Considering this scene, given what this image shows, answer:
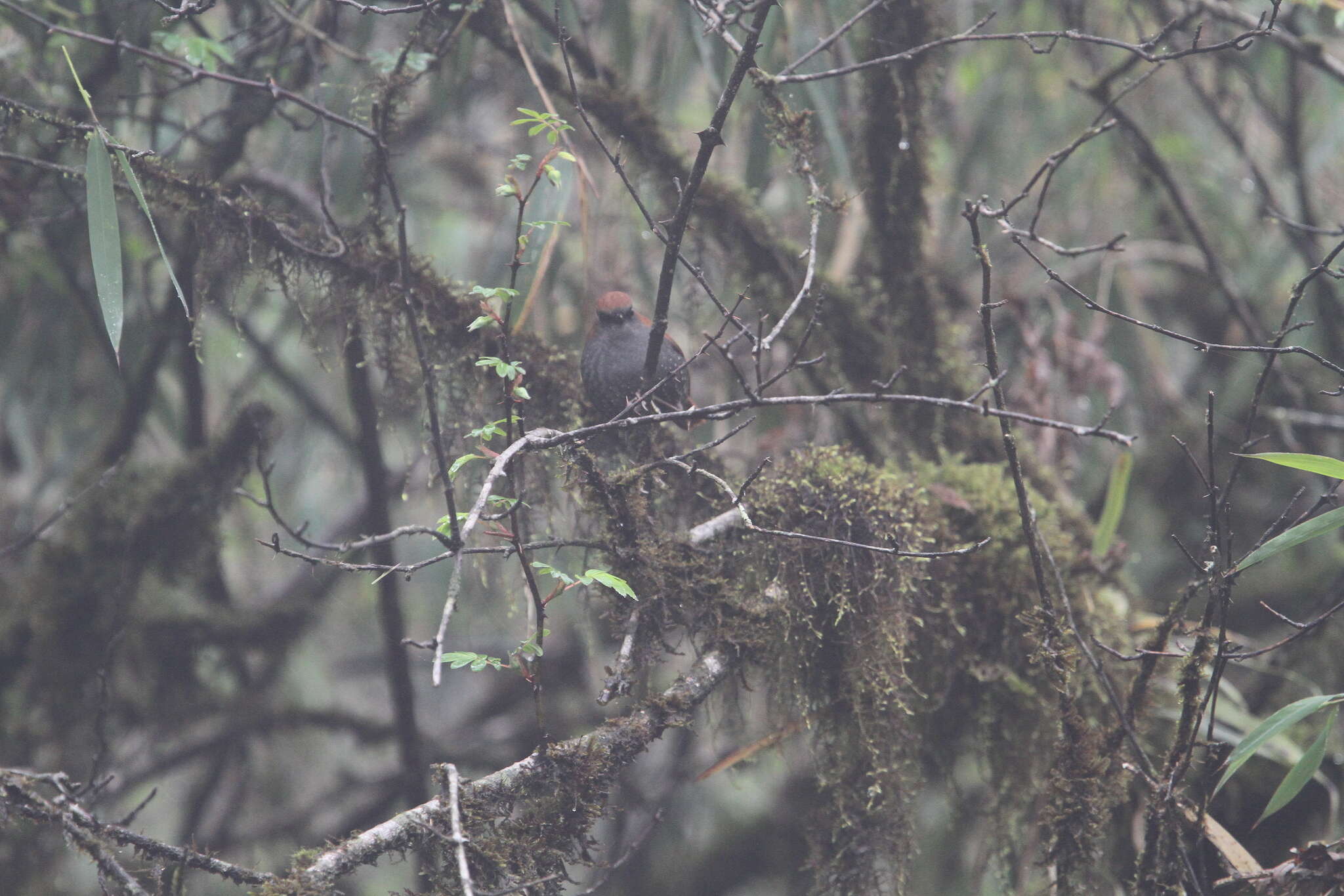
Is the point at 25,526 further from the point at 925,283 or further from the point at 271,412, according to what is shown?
the point at 925,283

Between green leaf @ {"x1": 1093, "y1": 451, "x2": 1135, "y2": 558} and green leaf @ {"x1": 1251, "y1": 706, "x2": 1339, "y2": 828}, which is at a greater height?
green leaf @ {"x1": 1093, "y1": 451, "x2": 1135, "y2": 558}

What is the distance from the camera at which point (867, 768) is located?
8.20 feet

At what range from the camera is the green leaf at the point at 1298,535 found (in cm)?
196

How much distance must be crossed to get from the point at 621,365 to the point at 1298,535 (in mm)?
1590

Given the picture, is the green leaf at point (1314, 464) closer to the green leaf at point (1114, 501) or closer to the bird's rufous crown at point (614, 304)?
the green leaf at point (1114, 501)

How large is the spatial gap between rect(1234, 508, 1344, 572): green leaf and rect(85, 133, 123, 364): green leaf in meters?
2.48

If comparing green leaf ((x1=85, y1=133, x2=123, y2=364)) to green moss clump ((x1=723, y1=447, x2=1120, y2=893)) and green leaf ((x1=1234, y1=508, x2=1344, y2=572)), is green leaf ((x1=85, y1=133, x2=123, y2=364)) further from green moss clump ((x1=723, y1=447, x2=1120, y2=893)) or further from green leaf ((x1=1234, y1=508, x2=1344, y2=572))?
green leaf ((x1=1234, y1=508, x2=1344, y2=572))

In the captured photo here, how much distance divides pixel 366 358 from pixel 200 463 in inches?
47.0

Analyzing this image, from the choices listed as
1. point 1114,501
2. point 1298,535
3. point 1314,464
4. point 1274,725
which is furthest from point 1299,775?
point 1114,501

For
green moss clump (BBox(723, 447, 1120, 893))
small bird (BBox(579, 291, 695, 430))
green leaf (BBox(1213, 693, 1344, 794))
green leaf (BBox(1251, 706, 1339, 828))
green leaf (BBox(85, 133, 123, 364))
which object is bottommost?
green leaf (BBox(1251, 706, 1339, 828))

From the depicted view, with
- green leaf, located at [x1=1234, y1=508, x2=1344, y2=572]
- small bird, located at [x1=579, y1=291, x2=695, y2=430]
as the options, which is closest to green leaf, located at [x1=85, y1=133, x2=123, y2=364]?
small bird, located at [x1=579, y1=291, x2=695, y2=430]

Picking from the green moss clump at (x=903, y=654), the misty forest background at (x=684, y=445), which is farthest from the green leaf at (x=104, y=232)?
the green moss clump at (x=903, y=654)

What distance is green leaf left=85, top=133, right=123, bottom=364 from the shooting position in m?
2.25

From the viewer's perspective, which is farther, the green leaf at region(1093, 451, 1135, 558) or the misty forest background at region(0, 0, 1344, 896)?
the green leaf at region(1093, 451, 1135, 558)
